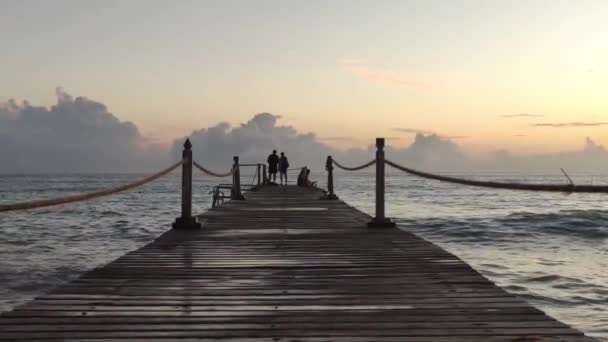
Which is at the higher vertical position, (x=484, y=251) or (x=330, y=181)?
(x=330, y=181)

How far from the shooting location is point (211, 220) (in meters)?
11.5

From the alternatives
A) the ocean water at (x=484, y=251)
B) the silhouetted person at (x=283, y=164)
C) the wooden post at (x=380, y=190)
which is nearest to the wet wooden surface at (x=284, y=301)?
the wooden post at (x=380, y=190)

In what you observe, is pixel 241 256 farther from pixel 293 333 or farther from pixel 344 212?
pixel 344 212

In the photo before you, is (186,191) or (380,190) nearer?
(186,191)

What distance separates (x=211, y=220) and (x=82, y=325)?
7574 millimetres

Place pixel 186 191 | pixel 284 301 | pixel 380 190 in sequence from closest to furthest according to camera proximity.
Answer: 1. pixel 284 301
2. pixel 186 191
3. pixel 380 190

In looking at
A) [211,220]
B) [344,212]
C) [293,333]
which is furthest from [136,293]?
[344,212]

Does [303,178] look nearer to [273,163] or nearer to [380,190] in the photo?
[273,163]

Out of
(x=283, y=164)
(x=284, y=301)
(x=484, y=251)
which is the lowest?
(x=484, y=251)

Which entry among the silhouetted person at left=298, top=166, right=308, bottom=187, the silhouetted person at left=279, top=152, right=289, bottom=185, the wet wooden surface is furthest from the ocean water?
the silhouetted person at left=279, top=152, right=289, bottom=185

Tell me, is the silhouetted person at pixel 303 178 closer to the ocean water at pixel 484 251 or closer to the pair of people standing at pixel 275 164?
the pair of people standing at pixel 275 164

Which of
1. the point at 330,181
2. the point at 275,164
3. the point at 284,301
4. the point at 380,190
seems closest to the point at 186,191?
the point at 380,190

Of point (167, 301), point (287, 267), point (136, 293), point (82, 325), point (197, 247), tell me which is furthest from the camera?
point (197, 247)

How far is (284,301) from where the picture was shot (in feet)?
15.4
